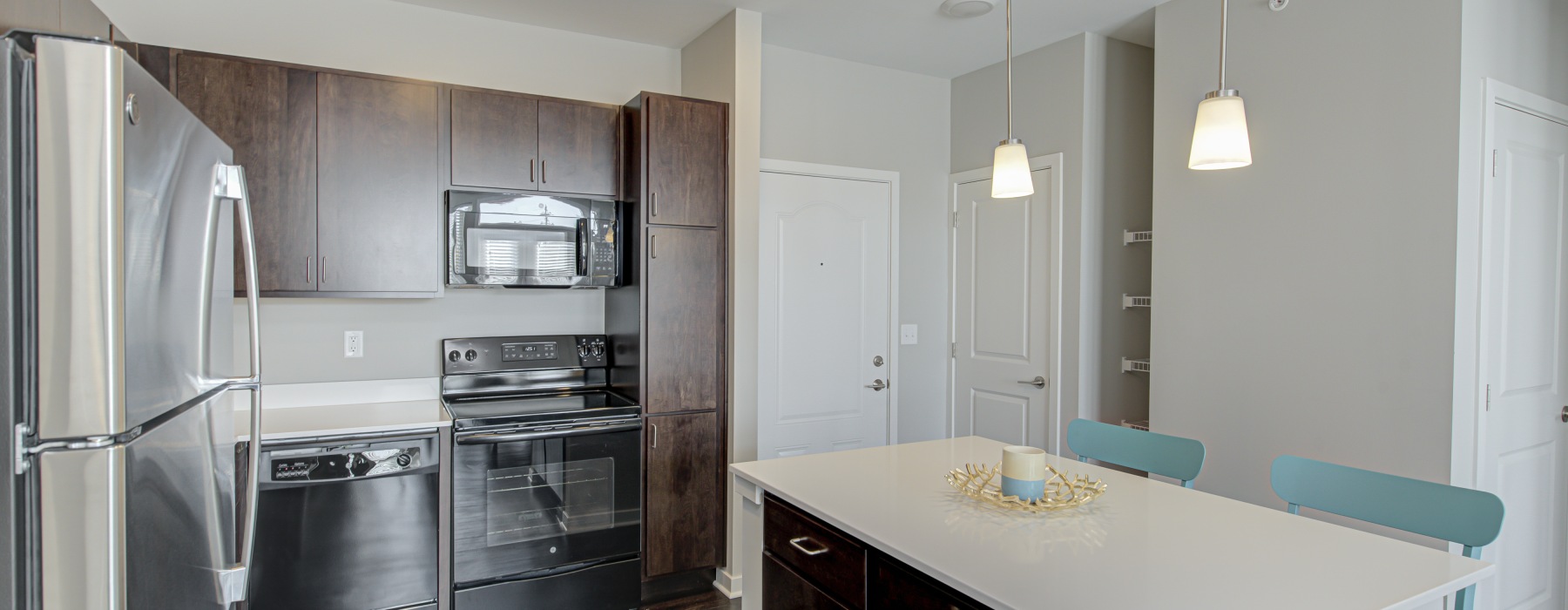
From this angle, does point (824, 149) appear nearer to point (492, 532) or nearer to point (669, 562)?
point (669, 562)

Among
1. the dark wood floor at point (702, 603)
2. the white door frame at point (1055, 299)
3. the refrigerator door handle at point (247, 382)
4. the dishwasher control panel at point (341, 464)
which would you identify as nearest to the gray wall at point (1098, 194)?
the white door frame at point (1055, 299)

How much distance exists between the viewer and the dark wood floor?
327 centimetres

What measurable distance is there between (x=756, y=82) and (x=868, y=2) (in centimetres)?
59

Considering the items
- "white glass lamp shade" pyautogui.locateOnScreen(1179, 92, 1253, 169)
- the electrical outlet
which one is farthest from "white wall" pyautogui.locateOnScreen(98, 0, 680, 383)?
"white glass lamp shade" pyautogui.locateOnScreen(1179, 92, 1253, 169)

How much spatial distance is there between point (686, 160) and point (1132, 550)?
93.4 inches

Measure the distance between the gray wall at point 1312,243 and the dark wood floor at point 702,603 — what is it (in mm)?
1990

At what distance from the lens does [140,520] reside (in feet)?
3.76

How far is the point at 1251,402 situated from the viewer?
9.90ft

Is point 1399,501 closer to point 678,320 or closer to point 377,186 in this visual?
point 678,320

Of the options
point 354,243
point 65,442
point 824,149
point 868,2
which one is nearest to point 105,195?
point 65,442

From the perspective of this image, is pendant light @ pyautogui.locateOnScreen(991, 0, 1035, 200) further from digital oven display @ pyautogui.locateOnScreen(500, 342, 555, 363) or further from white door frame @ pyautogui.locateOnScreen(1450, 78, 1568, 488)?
digital oven display @ pyautogui.locateOnScreen(500, 342, 555, 363)

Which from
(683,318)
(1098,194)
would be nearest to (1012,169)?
(683,318)

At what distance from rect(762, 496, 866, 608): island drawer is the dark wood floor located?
1.34 metres

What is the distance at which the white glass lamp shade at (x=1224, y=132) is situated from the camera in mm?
1649
